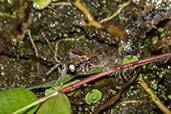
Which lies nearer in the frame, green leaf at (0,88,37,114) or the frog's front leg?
green leaf at (0,88,37,114)

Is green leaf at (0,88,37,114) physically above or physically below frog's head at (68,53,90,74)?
below

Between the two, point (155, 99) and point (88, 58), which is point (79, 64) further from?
point (155, 99)

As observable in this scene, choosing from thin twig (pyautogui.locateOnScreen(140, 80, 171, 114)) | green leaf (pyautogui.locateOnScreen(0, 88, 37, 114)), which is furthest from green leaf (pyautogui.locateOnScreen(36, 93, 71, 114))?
thin twig (pyautogui.locateOnScreen(140, 80, 171, 114))

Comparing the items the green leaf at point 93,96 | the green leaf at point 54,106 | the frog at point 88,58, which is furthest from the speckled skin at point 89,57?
the green leaf at point 54,106

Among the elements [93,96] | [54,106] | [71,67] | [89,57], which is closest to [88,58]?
[89,57]

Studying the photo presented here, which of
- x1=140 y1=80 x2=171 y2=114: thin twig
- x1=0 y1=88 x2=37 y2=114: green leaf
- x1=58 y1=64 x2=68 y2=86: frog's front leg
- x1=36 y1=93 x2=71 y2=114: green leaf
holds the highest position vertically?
x1=58 y1=64 x2=68 y2=86: frog's front leg

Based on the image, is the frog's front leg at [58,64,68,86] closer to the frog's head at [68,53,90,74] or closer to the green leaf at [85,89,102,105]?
the frog's head at [68,53,90,74]

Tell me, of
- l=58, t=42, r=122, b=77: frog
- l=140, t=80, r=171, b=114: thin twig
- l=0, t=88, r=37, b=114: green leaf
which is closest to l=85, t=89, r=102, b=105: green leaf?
l=58, t=42, r=122, b=77: frog
